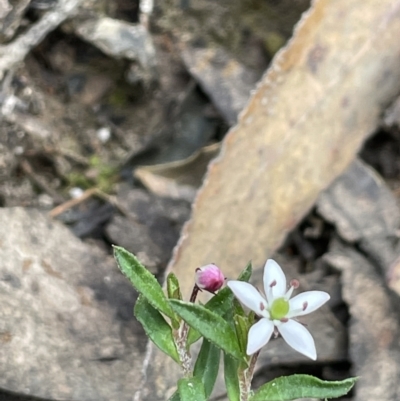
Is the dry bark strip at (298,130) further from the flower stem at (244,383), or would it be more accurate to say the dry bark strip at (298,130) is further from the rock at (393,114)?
the flower stem at (244,383)

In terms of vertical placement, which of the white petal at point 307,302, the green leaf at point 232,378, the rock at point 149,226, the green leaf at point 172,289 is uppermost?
the white petal at point 307,302

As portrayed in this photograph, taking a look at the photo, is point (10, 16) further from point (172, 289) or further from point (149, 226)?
point (172, 289)

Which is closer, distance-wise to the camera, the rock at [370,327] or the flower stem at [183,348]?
the flower stem at [183,348]

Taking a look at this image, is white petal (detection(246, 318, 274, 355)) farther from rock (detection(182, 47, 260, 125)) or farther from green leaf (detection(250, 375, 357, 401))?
rock (detection(182, 47, 260, 125))

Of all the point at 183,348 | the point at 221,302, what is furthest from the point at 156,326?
the point at 221,302

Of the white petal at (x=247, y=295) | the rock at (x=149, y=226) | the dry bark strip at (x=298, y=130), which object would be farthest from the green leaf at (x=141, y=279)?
the rock at (x=149, y=226)

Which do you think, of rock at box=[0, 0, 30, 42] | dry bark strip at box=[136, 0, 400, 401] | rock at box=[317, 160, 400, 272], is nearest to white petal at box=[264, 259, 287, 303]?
dry bark strip at box=[136, 0, 400, 401]
